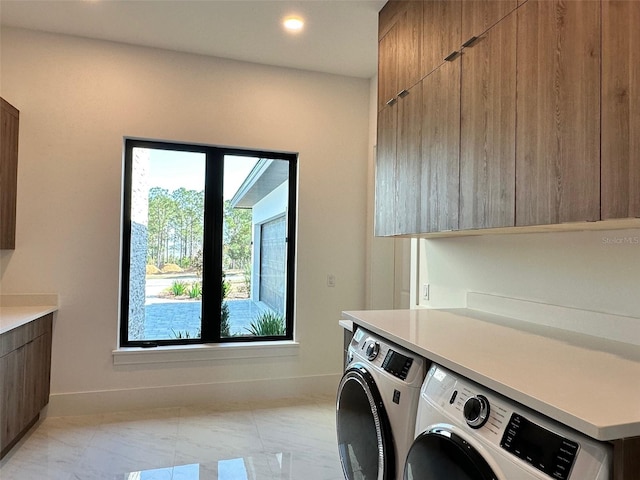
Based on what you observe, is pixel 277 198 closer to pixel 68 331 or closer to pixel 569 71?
pixel 68 331

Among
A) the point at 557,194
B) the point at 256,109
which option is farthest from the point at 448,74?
the point at 256,109

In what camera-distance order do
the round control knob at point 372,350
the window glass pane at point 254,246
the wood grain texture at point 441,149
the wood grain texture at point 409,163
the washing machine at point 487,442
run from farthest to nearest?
1. the window glass pane at point 254,246
2. the wood grain texture at point 409,163
3. the wood grain texture at point 441,149
4. the round control knob at point 372,350
5. the washing machine at point 487,442

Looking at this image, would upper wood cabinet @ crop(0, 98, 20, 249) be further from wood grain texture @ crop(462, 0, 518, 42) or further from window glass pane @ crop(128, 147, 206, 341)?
wood grain texture @ crop(462, 0, 518, 42)

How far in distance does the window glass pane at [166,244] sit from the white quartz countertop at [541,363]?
1.97m

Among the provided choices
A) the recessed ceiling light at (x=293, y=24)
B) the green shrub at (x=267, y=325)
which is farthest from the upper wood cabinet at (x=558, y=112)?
the green shrub at (x=267, y=325)

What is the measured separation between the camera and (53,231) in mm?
3014

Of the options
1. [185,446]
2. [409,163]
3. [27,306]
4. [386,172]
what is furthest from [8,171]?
[409,163]

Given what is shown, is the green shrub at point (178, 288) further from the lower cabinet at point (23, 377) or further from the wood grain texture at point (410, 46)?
the wood grain texture at point (410, 46)

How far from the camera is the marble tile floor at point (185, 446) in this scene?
228 centimetres

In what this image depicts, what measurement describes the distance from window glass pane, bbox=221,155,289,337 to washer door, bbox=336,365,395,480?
1.81 metres

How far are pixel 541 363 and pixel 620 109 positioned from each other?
76 cm

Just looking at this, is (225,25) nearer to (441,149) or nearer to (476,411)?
(441,149)

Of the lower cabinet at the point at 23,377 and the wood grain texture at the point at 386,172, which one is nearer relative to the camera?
the lower cabinet at the point at 23,377

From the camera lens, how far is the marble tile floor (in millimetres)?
2275
